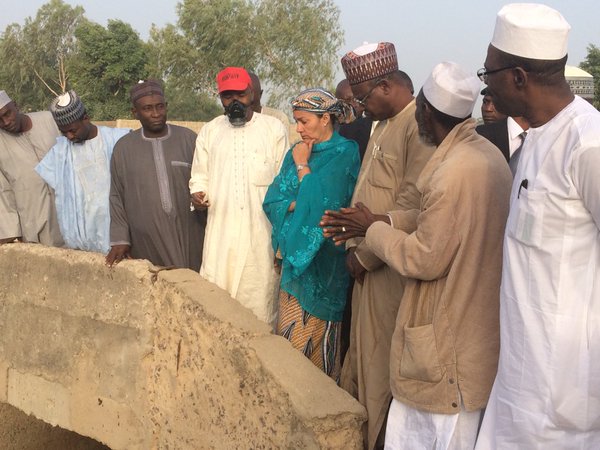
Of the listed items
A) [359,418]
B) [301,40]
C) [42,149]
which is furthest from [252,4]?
[359,418]

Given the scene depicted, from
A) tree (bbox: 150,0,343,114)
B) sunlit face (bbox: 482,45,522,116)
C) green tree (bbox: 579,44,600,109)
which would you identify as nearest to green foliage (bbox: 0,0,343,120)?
tree (bbox: 150,0,343,114)

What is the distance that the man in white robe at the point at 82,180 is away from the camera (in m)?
4.47

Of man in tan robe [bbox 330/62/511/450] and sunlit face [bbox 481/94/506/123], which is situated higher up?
sunlit face [bbox 481/94/506/123]

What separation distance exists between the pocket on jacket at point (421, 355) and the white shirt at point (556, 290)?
31 cm

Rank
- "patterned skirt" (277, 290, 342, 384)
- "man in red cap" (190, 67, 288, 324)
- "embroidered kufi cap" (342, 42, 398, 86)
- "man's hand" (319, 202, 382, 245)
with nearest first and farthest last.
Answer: "man's hand" (319, 202, 382, 245) < "embroidered kufi cap" (342, 42, 398, 86) < "patterned skirt" (277, 290, 342, 384) < "man in red cap" (190, 67, 288, 324)

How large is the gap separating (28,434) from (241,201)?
119 inches

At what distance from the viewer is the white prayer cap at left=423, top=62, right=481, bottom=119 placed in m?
2.52

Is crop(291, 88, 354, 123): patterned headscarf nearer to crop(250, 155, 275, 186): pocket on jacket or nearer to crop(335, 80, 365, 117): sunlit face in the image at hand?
crop(250, 155, 275, 186): pocket on jacket

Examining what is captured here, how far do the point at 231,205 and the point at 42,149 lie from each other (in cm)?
159

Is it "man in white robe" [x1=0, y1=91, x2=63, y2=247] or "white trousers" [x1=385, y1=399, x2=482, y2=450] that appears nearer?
"white trousers" [x1=385, y1=399, x2=482, y2=450]

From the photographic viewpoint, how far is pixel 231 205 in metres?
4.00

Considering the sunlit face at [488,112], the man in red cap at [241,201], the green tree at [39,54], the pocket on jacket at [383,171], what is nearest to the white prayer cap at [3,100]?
the man in red cap at [241,201]

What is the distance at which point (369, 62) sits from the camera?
3146mm

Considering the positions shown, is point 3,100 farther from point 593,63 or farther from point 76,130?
point 593,63
